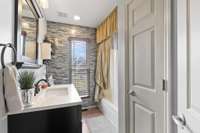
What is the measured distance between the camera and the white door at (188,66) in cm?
74

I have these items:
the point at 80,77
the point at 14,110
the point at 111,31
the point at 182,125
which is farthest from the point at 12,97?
the point at 80,77

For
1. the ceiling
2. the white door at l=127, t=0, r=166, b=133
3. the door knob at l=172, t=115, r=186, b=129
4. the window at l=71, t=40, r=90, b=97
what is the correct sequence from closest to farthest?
1. the door knob at l=172, t=115, r=186, b=129
2. the white door at l=127, t=0, r=166, b=133
3. the ceiling
4. the window at l=71, t=40, r=90, b=97

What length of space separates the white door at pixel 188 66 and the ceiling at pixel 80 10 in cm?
197

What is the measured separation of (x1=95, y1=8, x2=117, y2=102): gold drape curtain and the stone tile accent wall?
0.93 ft

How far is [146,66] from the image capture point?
1346mm

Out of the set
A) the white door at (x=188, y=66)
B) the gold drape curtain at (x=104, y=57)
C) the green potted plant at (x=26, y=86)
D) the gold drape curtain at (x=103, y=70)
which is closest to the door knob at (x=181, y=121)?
the white door at (x=188, y=66)

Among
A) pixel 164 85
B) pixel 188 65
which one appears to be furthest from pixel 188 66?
pixel 164 85

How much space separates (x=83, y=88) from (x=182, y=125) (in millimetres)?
3548

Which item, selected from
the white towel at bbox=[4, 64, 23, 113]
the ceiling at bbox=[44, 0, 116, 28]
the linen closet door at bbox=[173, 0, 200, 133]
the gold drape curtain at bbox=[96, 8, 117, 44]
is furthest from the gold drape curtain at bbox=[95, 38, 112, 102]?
the white towel at bbox=[4, 64, 23, 113]

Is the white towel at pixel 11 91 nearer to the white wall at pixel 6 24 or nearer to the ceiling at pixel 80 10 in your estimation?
the white wall at pixel 6 24

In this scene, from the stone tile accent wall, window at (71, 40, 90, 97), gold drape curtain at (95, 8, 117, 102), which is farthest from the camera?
window at (71, 40, 90, 97)

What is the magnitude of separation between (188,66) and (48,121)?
116 cm

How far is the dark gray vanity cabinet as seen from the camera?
3.88 ft

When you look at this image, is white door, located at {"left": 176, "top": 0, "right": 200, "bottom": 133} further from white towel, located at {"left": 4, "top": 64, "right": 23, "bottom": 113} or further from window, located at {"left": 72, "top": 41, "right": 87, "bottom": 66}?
window, located at {"left": 72, "top": 41, "right": 87, "bottom": 66}
